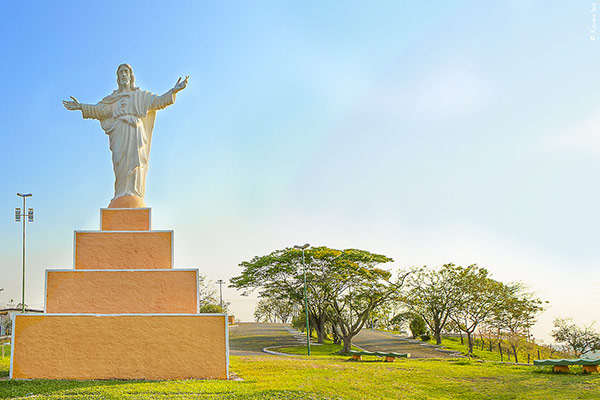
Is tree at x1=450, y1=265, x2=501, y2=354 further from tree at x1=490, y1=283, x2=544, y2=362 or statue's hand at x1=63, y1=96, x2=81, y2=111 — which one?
statue's hand at x1=63, y1=96, x2=81, y2=111

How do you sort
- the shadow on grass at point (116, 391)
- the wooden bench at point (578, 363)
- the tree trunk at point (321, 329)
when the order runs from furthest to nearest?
1. the tree trunk at point (321, 329)
2. the wooden bench at point (578, 363)
3. the shadow on grass at point (116, 391)

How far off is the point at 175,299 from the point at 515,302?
2279 centimetres

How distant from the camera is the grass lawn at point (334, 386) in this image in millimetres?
7488

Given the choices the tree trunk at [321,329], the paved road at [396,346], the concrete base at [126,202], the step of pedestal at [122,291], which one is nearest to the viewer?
the step of pedestal at [122,291]

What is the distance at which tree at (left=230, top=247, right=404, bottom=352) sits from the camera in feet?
79.9

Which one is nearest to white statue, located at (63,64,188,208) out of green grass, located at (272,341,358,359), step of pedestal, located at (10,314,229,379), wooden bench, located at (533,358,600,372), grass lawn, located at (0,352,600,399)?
step of pedestal, located at (10,314,229,379)

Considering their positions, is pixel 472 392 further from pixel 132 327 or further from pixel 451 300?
pixel 451 300

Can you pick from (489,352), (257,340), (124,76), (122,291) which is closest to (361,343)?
(257,340)

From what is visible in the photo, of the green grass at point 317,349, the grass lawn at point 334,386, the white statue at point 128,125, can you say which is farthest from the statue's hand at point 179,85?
the green grass at point 317,349

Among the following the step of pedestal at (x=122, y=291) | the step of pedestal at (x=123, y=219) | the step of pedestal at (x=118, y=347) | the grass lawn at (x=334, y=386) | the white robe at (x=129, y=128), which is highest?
the white robe at (x=129, y=128)

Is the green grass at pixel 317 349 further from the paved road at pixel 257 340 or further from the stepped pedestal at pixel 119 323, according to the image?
the stepped pedestal at pixel 119 323

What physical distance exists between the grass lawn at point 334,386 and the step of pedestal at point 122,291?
148 cm

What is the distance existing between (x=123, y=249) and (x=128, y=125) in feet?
9.18

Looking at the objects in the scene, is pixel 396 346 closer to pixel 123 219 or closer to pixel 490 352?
pixel 490 352
